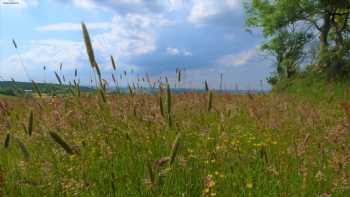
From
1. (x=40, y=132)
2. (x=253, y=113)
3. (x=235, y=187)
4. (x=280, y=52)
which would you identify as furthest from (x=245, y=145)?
(x=280, y=52)

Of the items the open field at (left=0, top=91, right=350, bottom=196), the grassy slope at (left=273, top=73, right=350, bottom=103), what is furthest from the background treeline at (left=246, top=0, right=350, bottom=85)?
the open field at (left=0, top=91, right=350, bottom=196)

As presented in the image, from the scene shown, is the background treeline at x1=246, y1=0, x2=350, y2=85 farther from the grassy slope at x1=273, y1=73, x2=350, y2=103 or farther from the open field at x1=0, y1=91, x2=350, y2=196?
the open field at x1=0, y1=91, x2=350, y2=196

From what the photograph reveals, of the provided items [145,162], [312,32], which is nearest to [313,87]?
[312,32]

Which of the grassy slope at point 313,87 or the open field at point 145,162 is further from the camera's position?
the grassy slope at point 313,87

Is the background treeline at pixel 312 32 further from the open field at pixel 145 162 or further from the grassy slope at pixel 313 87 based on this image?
the open field at pixel 145 162

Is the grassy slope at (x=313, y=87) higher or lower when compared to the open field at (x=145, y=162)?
higher

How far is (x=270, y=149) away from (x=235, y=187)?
1.53 metres

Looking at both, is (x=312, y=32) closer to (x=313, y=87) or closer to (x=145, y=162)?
(x=313, y=87)

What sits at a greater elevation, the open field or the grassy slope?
the grassy slope

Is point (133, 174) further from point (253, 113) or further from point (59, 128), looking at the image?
point (253, 113)

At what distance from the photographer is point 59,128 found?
3602mm

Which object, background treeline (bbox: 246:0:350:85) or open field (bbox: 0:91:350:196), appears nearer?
open field (bbox: 0:91:350:196)

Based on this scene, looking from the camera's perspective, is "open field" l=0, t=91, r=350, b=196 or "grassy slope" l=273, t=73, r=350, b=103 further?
"grassy slope" l=273, t=73, r=350, b=103

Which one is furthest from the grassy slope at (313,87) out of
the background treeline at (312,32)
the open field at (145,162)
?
the open field at (145,162)
